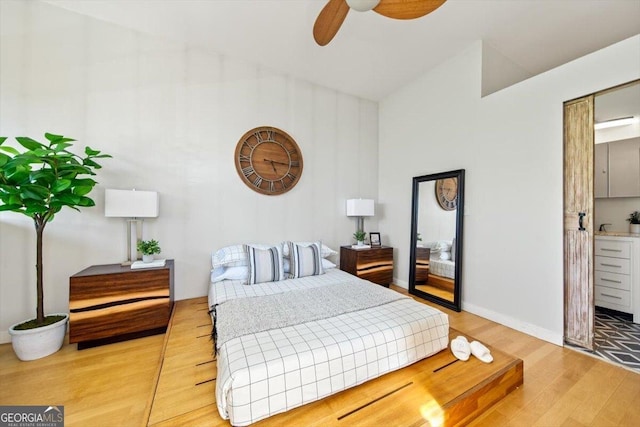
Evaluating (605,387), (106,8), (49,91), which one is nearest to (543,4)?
(605,387)

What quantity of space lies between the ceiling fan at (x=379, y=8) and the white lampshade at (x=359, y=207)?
2.27m

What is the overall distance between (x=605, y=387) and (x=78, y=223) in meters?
4.59

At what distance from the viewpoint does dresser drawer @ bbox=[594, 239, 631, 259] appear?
2.70 metres

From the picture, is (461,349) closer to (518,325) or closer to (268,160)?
(518,325)

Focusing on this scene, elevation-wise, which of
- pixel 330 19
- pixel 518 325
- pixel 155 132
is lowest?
pixel 518 325

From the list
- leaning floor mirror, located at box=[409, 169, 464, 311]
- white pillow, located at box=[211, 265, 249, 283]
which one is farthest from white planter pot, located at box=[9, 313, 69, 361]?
leaning floor mirror, located at box=[409, 169, 464, 311]

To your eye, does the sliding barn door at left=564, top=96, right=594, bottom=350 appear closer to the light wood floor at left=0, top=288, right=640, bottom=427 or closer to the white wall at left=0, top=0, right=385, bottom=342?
the light wood floor at left=0, top=288, right=640, bottom=427

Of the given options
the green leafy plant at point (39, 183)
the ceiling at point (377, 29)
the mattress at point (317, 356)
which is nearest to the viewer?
the mattress at point (317, 356)

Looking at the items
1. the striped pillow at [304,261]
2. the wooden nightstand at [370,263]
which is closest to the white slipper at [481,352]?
the striped pillow at [304,261]

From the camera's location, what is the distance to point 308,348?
1.35m

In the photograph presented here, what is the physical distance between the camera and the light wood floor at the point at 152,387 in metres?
1.39

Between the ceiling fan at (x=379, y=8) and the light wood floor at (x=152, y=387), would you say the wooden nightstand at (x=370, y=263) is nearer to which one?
the light wood floor at (x=152, y=387)

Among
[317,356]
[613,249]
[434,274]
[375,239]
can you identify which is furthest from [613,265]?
[317,356]

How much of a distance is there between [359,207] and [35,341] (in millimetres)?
3532
